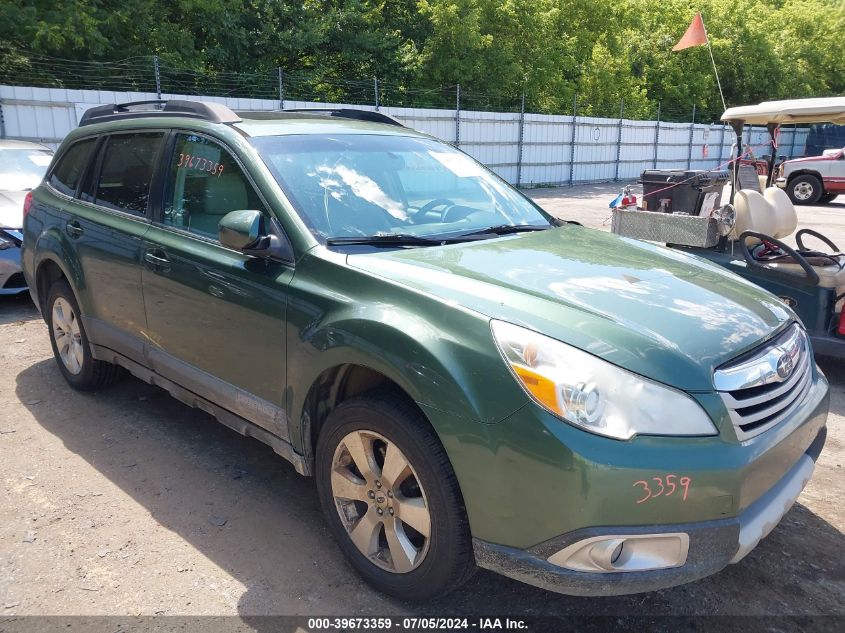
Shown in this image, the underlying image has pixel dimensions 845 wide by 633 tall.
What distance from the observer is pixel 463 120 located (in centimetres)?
2031

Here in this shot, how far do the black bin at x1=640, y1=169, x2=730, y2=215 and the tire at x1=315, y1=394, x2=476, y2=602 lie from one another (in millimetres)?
5290

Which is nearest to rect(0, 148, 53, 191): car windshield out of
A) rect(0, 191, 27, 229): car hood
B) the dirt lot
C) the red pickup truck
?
rect(0, 191, 27, 229): car hood

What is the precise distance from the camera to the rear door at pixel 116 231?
12.3ft

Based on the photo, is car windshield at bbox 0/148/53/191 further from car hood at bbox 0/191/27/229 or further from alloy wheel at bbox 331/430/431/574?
alloy wheel at bbox 331/430/431/574

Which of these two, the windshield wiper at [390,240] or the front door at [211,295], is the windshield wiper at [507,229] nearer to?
the windshield wiper at [390,240]

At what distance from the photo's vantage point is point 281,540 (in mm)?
3072

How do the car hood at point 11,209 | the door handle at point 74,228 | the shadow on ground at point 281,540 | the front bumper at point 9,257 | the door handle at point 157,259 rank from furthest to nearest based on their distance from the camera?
the car hood at point 11,209 → the front bumper at point 9,257 → the door handle at point 74,228 → the door handle at point 157,259 → the shadow on ground at point 281,540

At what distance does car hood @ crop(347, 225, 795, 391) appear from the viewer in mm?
2219

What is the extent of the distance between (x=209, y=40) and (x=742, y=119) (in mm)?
18052

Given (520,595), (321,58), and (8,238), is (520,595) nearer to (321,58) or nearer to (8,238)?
(8,238)

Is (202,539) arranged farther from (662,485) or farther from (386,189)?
(662,485)

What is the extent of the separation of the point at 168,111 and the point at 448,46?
73.7ft

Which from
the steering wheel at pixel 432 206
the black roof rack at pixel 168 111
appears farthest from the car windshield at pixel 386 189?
the black roof rack at pixel 168 111

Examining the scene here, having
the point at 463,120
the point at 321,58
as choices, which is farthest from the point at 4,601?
the point at 321,58
